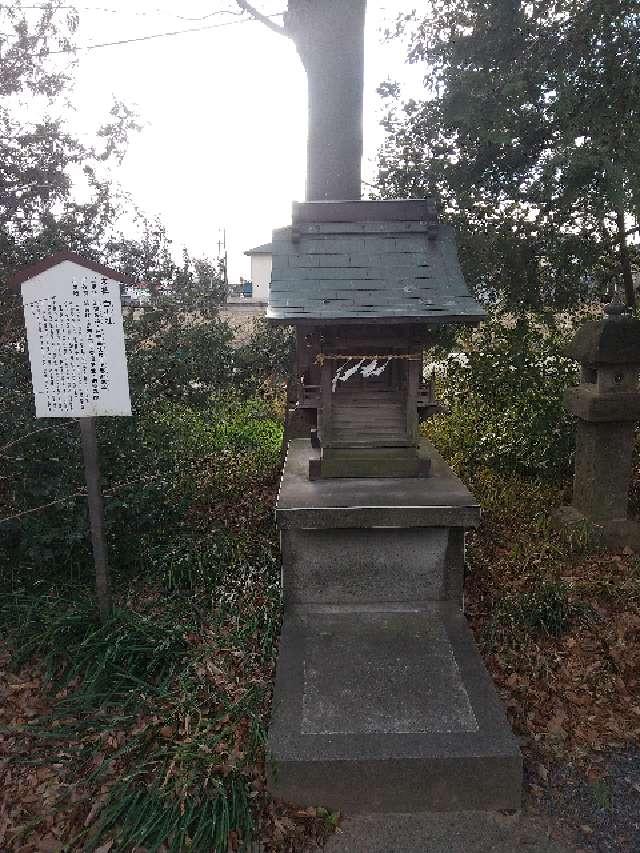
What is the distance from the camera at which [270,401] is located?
8.47m

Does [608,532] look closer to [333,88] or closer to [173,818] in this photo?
[173,818]

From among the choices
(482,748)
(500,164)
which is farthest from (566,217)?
(482,748)

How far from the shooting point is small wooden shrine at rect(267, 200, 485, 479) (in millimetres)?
3820

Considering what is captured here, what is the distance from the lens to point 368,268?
411 centimetres

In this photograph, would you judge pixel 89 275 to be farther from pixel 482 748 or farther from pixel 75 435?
pixel 482 748

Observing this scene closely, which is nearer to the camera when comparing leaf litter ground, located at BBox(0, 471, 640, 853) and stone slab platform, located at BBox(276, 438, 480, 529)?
leaf litter ground, located at BBox(0, 471, 640, 853)

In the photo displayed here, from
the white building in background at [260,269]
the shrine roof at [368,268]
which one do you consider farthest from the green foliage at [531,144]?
the white building in background at [260,269]

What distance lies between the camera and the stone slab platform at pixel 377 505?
3895mm

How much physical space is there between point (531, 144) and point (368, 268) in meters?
2.25

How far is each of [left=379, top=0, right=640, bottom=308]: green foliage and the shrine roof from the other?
1035 millimetres

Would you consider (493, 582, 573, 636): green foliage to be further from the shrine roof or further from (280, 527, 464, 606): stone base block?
the shrine roof

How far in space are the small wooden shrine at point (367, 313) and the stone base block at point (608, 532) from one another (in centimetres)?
186

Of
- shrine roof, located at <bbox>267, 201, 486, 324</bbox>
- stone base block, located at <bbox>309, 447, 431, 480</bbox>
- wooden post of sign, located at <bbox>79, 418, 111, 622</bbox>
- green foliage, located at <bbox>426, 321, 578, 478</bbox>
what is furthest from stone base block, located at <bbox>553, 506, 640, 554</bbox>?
wooden post of sign, located at <bbox>79, 418, 111, 622</bbox>

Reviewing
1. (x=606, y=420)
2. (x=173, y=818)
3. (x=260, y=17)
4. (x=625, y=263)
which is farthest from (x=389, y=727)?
(x=260, y=17)
